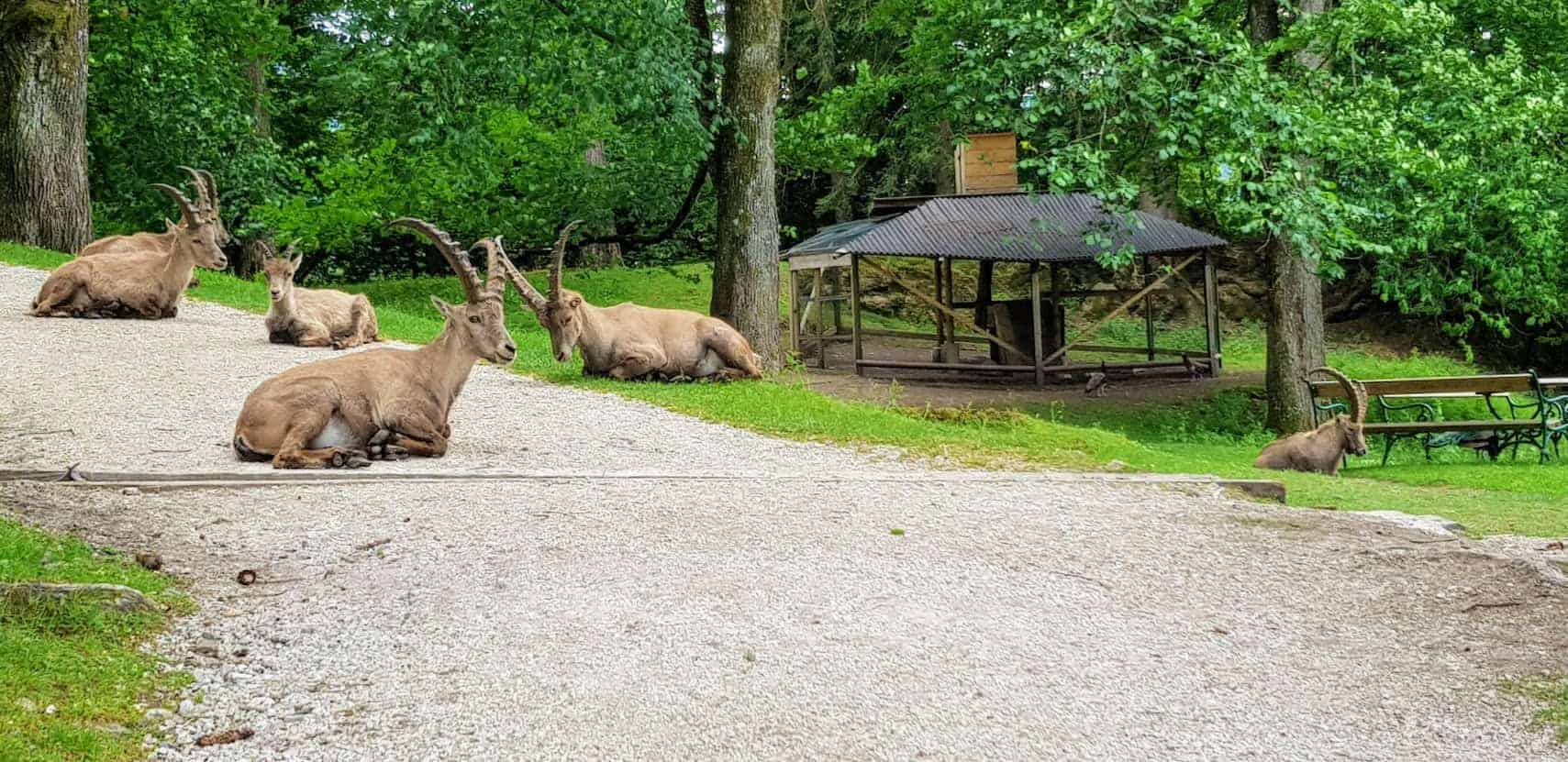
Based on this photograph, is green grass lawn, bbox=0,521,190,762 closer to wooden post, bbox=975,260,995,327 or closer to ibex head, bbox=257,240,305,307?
ibex head, bbox=257,240,305,307

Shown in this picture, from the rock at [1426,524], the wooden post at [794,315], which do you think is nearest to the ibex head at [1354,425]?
the rock at [1426,524]

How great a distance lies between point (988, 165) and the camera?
31.6 m

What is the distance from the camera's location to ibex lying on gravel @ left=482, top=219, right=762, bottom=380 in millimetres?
16188

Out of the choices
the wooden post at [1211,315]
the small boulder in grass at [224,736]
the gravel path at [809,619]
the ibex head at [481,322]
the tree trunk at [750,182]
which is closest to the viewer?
the small boulder in grass at [224,736]

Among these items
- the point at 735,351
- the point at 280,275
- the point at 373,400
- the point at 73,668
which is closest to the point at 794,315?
the point at 735,351

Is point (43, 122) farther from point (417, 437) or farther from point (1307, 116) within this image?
point (1307, 116)

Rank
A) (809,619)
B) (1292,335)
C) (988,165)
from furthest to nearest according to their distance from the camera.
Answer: (988,165)
(1292,335)
(809,619)

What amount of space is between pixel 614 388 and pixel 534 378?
1.39 meters

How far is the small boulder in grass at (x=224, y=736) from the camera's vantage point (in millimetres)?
5207

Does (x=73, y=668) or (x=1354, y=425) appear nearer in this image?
(x=73, y=668)

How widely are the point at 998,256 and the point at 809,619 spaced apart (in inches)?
861

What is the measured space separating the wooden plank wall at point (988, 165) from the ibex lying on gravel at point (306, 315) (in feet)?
55.4

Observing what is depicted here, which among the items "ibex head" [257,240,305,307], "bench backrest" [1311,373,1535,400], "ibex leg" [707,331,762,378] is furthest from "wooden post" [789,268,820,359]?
"ibex head" [257,240,305,307]

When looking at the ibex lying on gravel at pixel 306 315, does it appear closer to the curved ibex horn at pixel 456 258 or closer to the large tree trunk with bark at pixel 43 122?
the curved ibex horn at pixel 456 258
